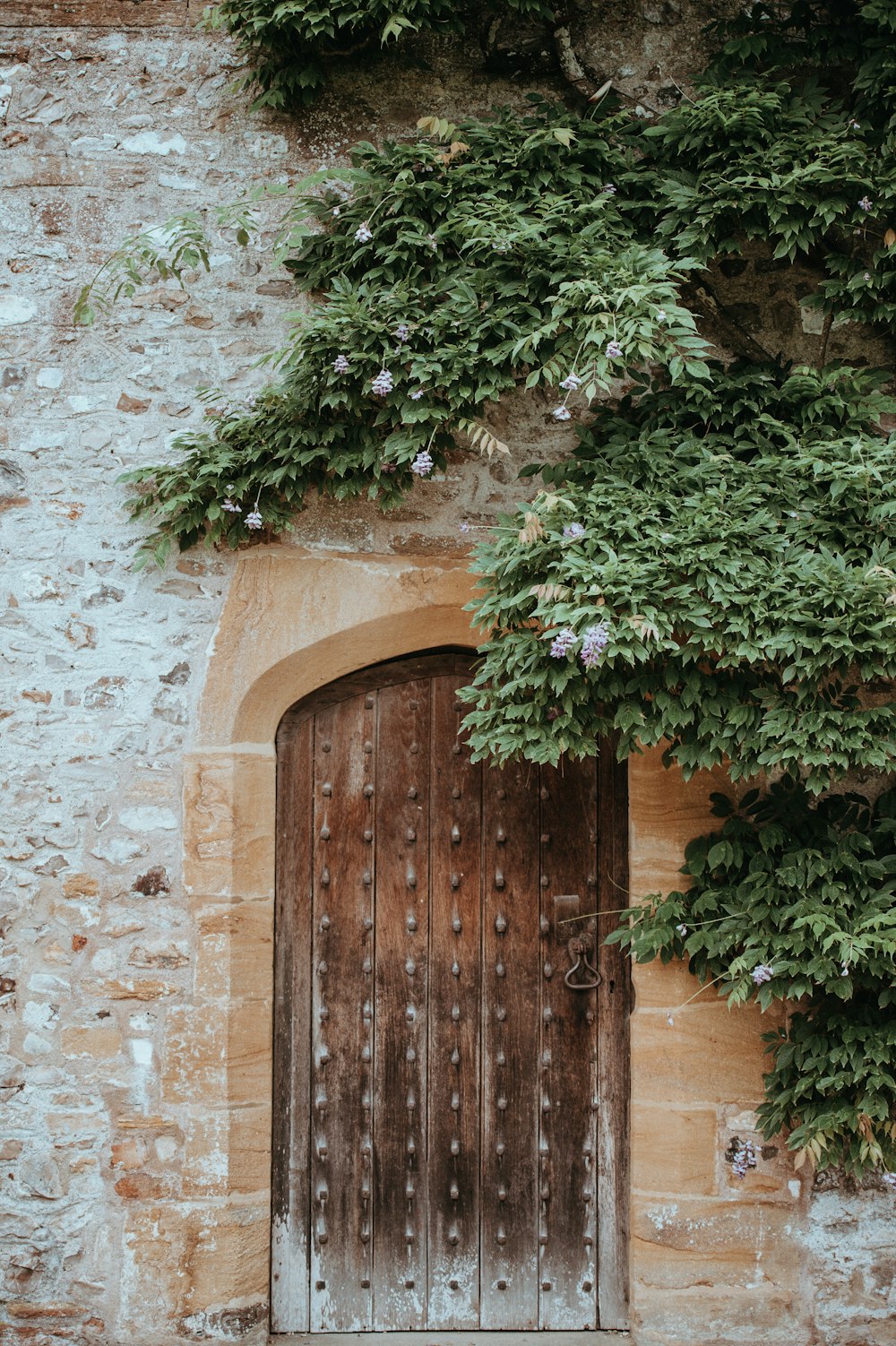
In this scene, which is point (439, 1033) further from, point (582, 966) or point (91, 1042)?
point (91, 1042)

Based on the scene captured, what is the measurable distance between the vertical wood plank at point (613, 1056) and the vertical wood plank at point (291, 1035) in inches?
32.8

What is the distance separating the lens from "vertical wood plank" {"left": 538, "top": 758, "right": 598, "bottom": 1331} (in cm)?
306

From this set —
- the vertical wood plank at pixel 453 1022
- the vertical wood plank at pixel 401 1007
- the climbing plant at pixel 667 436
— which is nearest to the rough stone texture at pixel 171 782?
the climbing plant at pixel 667 436

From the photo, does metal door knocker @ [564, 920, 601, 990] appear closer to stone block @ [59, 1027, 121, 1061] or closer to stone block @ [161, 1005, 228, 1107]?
stone block @ [161, 1005, 228, 1107]

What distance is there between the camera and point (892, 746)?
8.04 feet

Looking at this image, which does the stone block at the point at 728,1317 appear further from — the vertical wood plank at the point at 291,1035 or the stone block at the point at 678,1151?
the vertical wood plank at the point at 291,1035

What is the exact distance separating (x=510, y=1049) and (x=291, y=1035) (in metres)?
0.62

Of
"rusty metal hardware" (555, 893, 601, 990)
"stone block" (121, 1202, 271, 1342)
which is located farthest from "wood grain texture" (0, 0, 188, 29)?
"stone block" (121, 1202, 271, 1342)

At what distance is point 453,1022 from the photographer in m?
3.12

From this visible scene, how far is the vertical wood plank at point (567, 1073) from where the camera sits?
121 inches

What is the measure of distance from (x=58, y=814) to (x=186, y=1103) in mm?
836

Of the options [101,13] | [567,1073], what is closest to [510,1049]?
[567,1073]

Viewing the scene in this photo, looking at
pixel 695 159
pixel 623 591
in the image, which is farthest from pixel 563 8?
pixel 623 591

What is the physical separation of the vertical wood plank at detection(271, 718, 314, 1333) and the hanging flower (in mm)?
1060
